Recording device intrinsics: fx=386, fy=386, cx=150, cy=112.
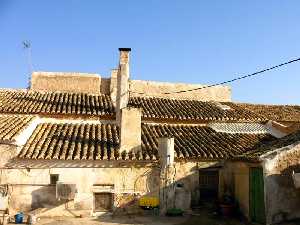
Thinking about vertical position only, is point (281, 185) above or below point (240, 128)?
below

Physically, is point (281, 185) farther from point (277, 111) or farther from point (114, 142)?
point (277, 111)

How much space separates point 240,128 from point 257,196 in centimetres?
725

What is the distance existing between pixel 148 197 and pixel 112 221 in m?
1.99

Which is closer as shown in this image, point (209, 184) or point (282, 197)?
point (282, 197)

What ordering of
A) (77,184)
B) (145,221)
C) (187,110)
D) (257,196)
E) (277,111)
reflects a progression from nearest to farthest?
(257,196)
(145,221)
(77,184)
(187,110)
(277,111)

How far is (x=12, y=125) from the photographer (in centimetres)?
1664

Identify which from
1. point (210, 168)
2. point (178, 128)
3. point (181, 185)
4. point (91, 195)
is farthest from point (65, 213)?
point (178, 128)

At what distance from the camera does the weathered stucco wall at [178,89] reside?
84.4ft

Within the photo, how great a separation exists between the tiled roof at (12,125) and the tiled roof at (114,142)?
2.16ft

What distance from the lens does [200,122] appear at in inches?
826

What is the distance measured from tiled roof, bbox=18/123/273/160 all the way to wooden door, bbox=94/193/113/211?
1526 mm

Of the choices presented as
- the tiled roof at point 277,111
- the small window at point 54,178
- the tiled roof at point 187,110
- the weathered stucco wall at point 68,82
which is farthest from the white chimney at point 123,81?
the tiled roof at point 277,111

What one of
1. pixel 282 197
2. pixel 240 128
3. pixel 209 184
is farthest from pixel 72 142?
pixel 240 128

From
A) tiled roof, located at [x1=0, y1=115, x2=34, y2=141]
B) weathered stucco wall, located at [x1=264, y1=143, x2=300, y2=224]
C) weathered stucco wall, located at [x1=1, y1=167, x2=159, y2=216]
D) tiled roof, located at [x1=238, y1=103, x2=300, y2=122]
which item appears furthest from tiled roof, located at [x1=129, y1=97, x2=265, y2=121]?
weathered stucco wall, located at [x1=264, y1=143, x2=300, y2=224]
